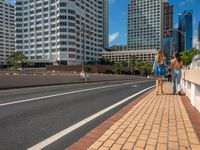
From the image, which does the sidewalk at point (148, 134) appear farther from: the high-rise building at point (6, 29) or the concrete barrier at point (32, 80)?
the high-rise building at point (6, 29)

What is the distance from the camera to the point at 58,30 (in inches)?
4747

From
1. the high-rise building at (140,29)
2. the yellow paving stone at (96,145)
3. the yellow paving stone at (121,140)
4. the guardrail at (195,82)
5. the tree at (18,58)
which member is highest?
the high-rise building at (140,29)

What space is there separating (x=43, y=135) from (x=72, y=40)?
117663mm

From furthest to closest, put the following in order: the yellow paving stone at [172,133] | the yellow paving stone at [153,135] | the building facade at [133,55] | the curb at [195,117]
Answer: the building facade at [133,55], the curb at [195,117], the yellow paving stone at [172,133], the yellow paving stone at [153,135]

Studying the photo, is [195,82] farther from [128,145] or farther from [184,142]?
[128,145]

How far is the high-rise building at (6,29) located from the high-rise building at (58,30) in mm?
41550

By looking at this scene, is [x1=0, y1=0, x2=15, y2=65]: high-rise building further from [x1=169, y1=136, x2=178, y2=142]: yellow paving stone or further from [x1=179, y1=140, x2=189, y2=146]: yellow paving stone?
[x1=179, y1=140, x2=189, y2=146]: yellow paving stone

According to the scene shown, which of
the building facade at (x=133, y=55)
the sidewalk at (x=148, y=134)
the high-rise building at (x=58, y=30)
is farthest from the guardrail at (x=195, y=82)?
the building facade at (x=133, y=55)

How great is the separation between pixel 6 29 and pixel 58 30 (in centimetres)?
7800

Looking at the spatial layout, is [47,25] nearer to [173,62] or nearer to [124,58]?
[124,58]

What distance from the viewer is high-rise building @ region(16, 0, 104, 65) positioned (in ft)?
391

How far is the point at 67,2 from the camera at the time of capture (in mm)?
119250

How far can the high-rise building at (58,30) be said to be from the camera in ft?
391

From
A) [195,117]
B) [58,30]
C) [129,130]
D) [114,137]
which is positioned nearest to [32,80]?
[195,117]
